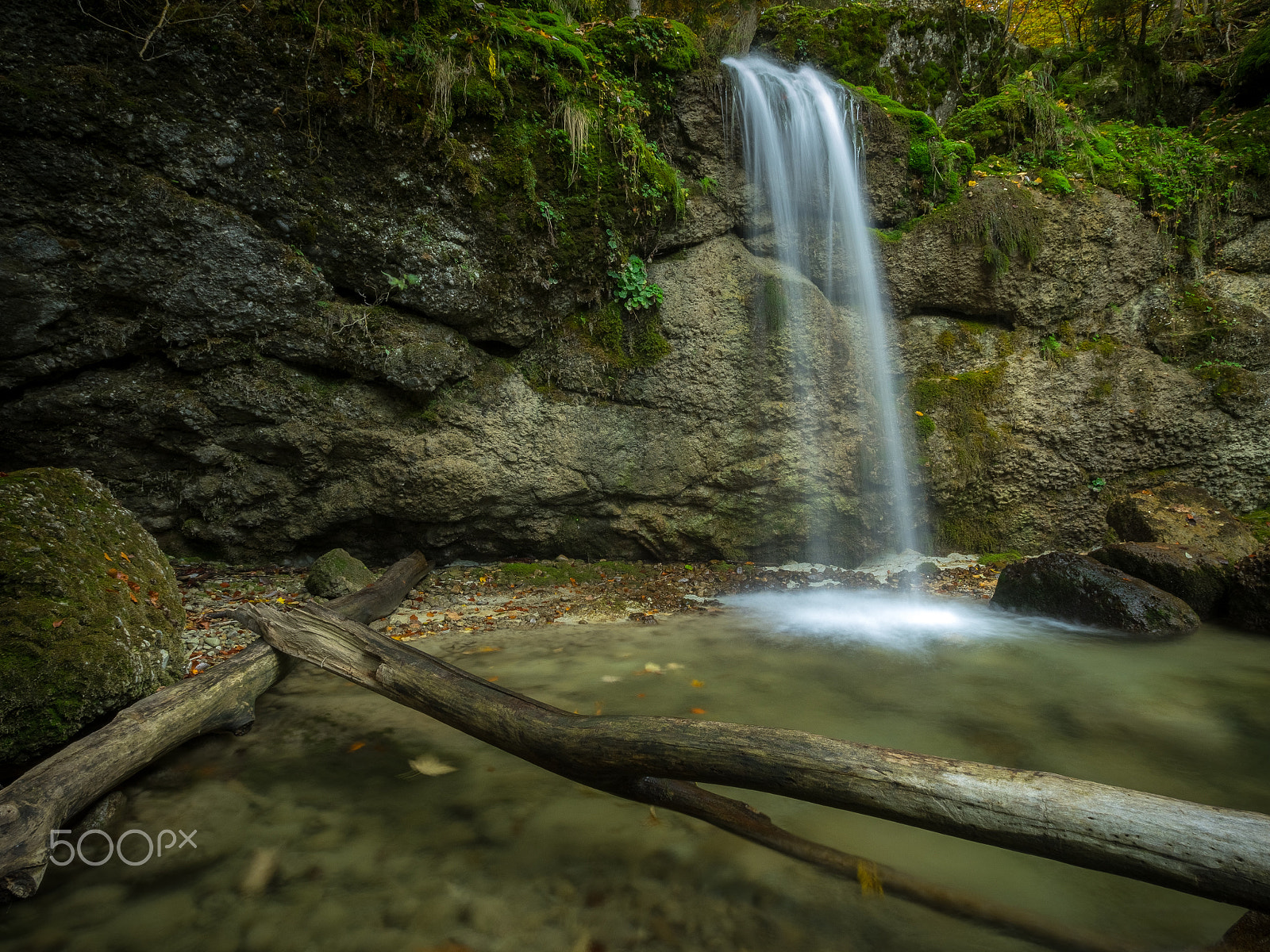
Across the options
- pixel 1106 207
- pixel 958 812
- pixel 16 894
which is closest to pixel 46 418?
pixel 16 894

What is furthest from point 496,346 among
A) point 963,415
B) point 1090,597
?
point 1090,597

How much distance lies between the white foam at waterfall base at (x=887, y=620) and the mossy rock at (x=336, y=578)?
12.1 feet

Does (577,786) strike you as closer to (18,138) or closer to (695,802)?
(695,802)

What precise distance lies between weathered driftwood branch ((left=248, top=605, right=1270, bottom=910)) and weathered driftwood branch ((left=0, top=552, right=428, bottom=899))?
113cm

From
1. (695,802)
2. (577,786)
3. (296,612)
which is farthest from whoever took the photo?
(296,612)

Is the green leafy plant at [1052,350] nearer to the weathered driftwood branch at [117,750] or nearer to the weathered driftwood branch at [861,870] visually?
the weathered driftwood branch at [861,870]

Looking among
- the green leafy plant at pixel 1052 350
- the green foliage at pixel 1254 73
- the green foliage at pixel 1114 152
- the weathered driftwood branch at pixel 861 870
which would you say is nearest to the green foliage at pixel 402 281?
the weathered driftwood branch at pixel 861 870

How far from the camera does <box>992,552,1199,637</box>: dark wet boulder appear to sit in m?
5.18

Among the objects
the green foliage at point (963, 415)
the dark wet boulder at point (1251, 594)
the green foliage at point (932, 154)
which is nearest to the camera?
the dark wet boulder at point (1251, 594)

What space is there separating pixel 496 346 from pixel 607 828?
17.6 feet

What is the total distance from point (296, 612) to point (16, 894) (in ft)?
5.17

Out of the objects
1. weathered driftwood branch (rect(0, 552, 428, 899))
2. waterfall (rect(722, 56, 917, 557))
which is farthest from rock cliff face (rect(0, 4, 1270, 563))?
weathered driftwood branch (rect(0, 552, 428, 899))

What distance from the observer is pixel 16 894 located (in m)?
1.97

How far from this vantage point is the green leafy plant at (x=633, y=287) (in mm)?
6906
